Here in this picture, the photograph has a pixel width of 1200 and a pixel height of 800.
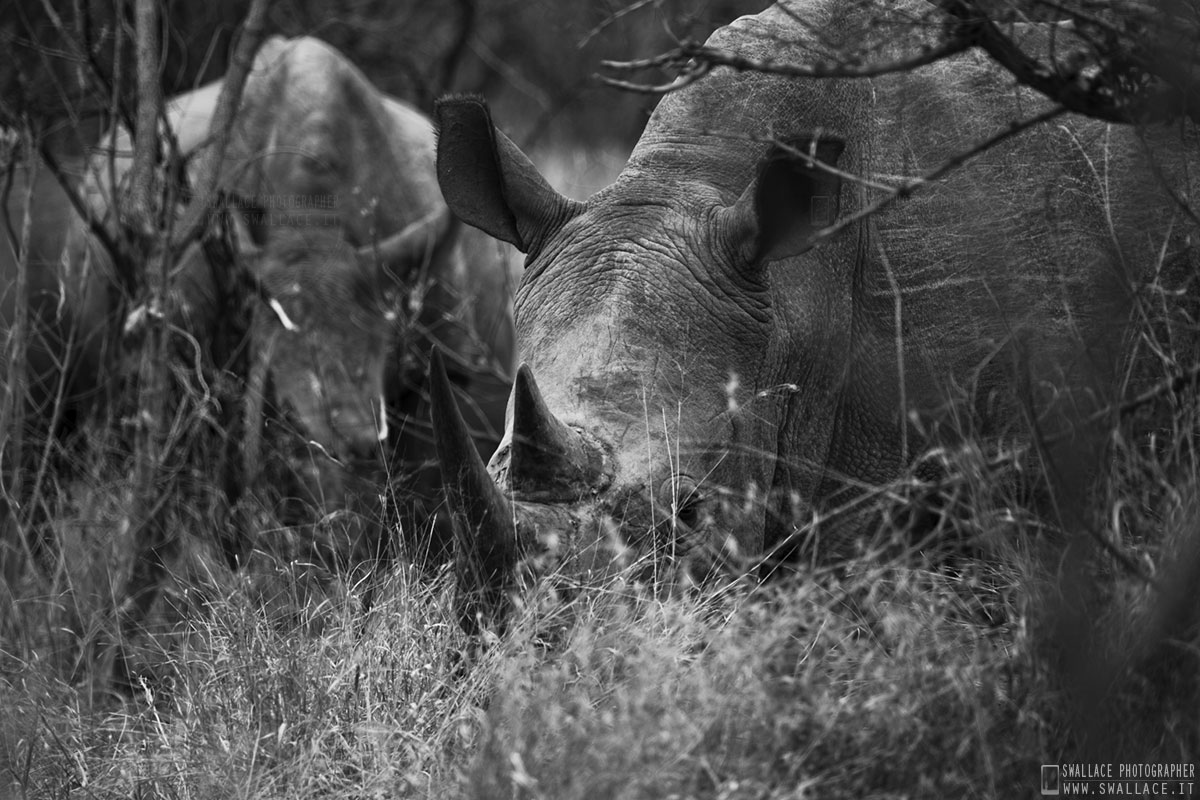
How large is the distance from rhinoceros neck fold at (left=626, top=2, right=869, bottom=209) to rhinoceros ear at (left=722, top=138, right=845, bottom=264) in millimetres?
252

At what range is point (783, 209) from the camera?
432 centimetres

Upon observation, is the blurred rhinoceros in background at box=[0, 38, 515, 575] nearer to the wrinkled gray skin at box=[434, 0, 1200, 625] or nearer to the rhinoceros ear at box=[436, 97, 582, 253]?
the rhinoceros ear at box=[436, 97, 582, 253]

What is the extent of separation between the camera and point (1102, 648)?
305cm

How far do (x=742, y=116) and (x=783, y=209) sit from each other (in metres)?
0.46

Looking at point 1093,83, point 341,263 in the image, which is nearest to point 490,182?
point 1093,83

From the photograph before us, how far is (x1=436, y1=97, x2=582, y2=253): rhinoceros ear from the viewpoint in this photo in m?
4.63

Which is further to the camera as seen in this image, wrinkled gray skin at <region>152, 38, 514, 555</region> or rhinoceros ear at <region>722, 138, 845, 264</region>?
wrinkled gray skin at <region>152, 38, 514, 555</region>

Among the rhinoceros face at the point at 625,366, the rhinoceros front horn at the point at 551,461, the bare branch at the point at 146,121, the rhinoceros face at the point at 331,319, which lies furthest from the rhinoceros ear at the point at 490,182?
the rhinoceros face at the point at 331,319

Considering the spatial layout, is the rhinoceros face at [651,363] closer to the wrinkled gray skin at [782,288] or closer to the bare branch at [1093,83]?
the wrinkled gray skin at [782,288]

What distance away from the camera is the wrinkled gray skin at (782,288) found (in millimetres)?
3953

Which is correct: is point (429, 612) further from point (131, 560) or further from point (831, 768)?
point (131, 560)

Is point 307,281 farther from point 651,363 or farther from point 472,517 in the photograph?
point 472,517

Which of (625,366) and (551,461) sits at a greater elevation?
(625,366)

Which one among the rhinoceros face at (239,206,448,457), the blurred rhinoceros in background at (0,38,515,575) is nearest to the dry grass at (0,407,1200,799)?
the blurred rhinoceros in background at (0,38,515,575)
